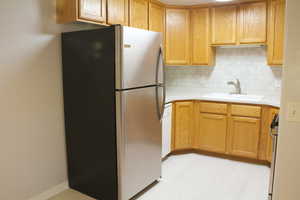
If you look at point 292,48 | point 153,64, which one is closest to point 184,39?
point 153,64

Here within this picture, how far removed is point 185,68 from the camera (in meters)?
4.33

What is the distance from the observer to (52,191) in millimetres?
2662

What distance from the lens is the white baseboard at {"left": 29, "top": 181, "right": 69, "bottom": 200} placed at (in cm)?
255

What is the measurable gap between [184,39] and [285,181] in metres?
2.78

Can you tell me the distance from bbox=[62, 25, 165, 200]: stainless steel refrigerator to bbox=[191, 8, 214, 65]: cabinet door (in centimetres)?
129

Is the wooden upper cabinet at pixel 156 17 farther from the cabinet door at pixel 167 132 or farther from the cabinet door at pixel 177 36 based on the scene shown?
the cabinet door at pixel 167 132

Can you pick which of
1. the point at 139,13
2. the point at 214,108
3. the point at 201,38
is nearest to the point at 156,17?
the point at 139,13

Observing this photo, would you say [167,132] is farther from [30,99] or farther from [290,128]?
[290,128]

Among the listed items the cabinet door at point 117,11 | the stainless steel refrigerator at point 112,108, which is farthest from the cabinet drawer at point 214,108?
the cabinet door at point 117,11

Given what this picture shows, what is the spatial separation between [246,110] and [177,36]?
1556 mm

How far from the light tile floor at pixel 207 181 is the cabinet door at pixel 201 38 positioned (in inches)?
60.8

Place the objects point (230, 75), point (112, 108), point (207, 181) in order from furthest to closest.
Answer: point (230, 75), point (207, 181), point (112, 108)

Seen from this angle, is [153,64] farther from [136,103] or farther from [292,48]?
[292,48]

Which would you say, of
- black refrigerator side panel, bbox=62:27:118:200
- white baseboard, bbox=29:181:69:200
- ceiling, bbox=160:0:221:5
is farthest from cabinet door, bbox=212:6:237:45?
white baseboard, bbox=29:181:69:200
